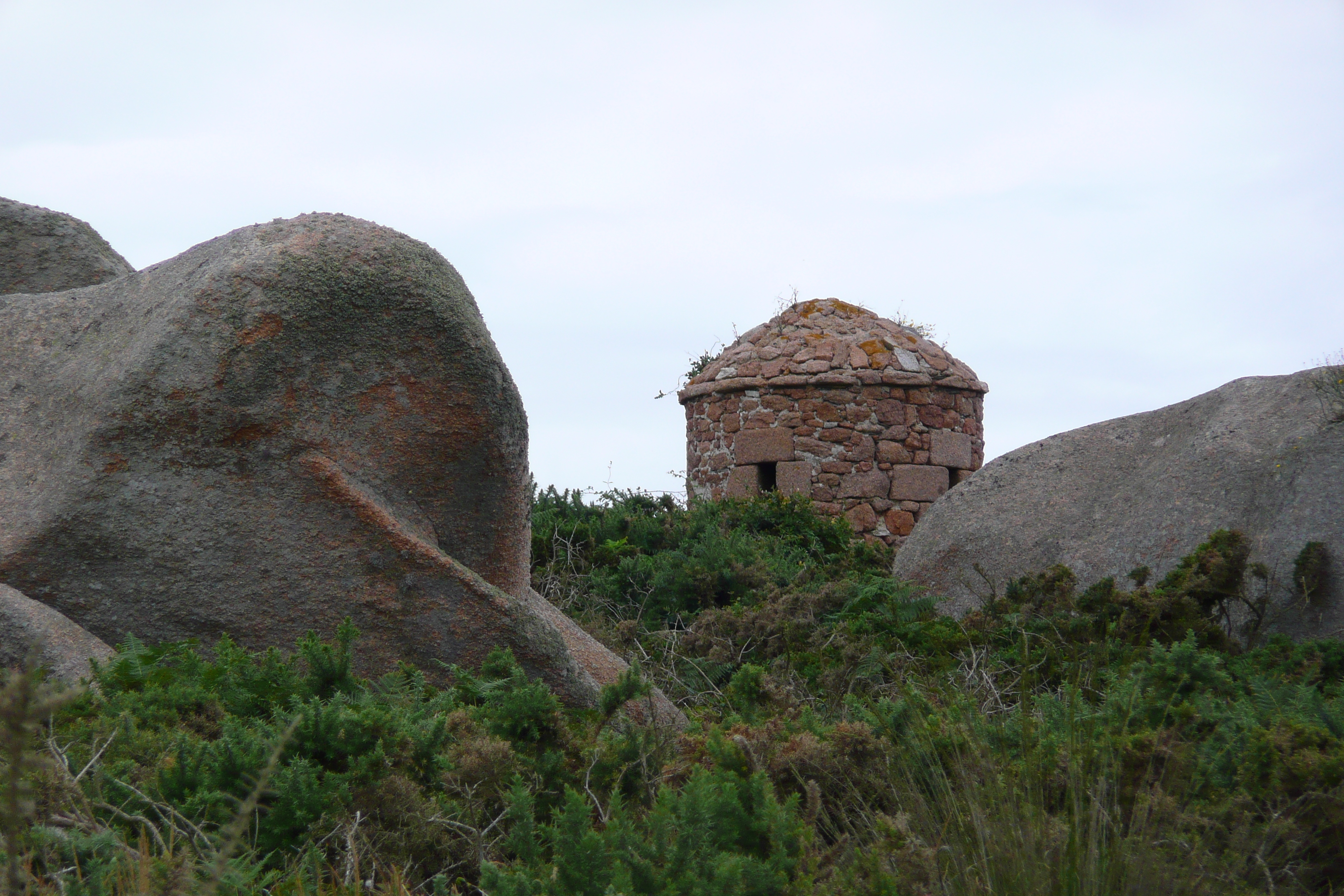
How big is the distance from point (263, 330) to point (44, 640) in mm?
1228

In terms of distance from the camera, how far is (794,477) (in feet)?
41.1

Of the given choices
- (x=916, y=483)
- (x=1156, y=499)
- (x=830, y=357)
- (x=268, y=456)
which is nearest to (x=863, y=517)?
(x=916, y=483)

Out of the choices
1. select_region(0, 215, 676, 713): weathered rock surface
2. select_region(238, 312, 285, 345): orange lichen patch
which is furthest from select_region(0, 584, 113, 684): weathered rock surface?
select_region(238, 312, 285, 345): orange lichen patch

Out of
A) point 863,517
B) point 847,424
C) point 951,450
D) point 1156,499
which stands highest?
point 847,424

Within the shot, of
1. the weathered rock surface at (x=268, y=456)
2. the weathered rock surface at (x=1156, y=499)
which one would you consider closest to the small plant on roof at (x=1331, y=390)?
the weathered rock surface at (x=1156, y=499)

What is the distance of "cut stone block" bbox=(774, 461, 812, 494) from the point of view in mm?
12484

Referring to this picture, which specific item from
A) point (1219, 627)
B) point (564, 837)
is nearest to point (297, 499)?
point (564, 837)

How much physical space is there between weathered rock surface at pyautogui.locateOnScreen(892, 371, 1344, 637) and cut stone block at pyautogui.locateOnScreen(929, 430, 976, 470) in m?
Answer: 5.76

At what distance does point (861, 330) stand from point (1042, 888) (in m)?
11.8

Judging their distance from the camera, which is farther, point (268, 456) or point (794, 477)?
point (794, 477)

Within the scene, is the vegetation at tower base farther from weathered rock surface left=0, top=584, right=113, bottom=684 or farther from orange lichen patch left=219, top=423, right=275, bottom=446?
orange lichen patch left=219, top=423, right=275, bottom=446

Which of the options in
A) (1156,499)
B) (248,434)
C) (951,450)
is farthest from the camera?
(951,450)

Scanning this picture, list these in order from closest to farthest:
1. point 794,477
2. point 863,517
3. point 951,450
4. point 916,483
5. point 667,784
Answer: point 667,784 < point 863,517 < point 794,477 < point 916,483 < point 951,450

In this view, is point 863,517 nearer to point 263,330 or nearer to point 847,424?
point 847,424
